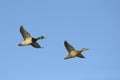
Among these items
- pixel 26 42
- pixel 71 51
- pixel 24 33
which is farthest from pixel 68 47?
pixel 24 33

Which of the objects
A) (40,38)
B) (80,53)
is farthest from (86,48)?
(40,38)

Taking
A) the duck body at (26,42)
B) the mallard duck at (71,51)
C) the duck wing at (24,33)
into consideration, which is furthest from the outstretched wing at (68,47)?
the duck wing at (24,33)

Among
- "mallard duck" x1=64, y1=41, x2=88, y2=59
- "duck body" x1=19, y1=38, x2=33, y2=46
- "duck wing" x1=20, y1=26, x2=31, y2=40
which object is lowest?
"mallard duck" x1=64, y1=41, x2=88, y2=59

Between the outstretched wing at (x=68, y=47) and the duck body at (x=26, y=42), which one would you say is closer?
the duck body at (x=26, y=42)

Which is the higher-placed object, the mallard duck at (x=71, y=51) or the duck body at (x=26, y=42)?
the duck body at (x=26, y=42)

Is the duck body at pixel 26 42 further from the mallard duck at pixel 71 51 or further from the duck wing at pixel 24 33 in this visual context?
the mallard duck at pixel 71 51

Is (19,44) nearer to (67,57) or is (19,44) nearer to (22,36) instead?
(22,36)

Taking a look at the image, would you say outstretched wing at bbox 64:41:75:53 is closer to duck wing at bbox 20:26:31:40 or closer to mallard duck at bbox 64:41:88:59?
mallard duck at bbox 64:41:88:59

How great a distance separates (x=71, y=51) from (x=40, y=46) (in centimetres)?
549

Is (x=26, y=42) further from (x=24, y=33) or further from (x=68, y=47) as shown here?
(x=68, y=47)

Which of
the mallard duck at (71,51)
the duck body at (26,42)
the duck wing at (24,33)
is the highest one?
the duck wing at (24,33)

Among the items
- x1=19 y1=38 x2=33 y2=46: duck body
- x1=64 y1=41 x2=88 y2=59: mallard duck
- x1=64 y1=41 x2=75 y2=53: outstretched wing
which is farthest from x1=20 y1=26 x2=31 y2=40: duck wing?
x1=64 y1=41 x2=88 y2=59: mallard duck

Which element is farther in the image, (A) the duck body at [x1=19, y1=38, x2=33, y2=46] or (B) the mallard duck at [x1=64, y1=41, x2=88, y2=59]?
(B) the mallard duck at [x1=64, y1=41, x2=88, y2=59]

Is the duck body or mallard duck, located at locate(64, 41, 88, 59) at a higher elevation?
the duck body
